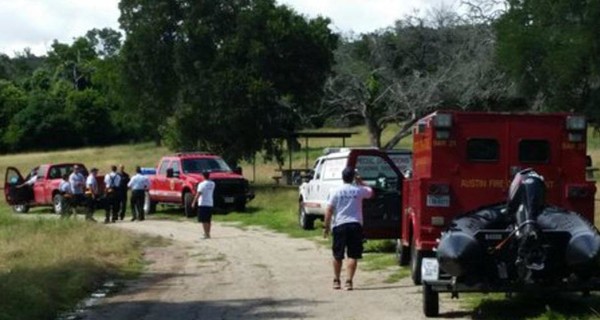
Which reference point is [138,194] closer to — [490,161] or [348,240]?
[348,240]

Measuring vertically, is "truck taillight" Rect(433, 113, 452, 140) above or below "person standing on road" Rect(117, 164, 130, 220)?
above

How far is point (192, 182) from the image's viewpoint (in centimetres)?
3584

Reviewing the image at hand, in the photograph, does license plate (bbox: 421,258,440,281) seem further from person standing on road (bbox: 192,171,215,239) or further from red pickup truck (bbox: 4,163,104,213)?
red pickup truck (bbox: 4,163,104,213)

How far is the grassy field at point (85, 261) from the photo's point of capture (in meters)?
13.3

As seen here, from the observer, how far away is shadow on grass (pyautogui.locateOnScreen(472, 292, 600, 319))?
12.4 m

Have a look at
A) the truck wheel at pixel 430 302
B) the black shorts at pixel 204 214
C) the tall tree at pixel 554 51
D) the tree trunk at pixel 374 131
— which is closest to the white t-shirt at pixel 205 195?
the black shorts at pixel 204 214

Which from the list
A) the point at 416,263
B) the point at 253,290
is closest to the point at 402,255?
the point at 416,263

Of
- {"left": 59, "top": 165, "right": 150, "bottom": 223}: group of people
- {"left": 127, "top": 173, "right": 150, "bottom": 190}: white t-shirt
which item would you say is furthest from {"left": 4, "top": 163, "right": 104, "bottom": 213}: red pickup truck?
{"left": 127, "top": 173, "right": 150, "bottom": 190}: white t-shirt

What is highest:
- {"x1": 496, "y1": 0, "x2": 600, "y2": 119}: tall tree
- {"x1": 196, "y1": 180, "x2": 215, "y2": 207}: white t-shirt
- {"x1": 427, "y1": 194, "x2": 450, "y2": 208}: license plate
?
{"x1": 496, "y1": 0, "x2": 600, "y2": 119}: tall tree

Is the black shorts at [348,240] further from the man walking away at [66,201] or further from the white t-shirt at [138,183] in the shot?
the man walking away at [66,201]

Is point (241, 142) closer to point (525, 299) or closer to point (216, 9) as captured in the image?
point (216, 9)

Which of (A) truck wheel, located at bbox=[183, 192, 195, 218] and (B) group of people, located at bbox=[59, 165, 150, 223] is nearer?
(B) group of people, located at bbox=[59, 165, 150, 223]

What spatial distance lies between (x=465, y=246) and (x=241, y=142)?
34.0 m

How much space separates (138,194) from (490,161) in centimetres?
2129
